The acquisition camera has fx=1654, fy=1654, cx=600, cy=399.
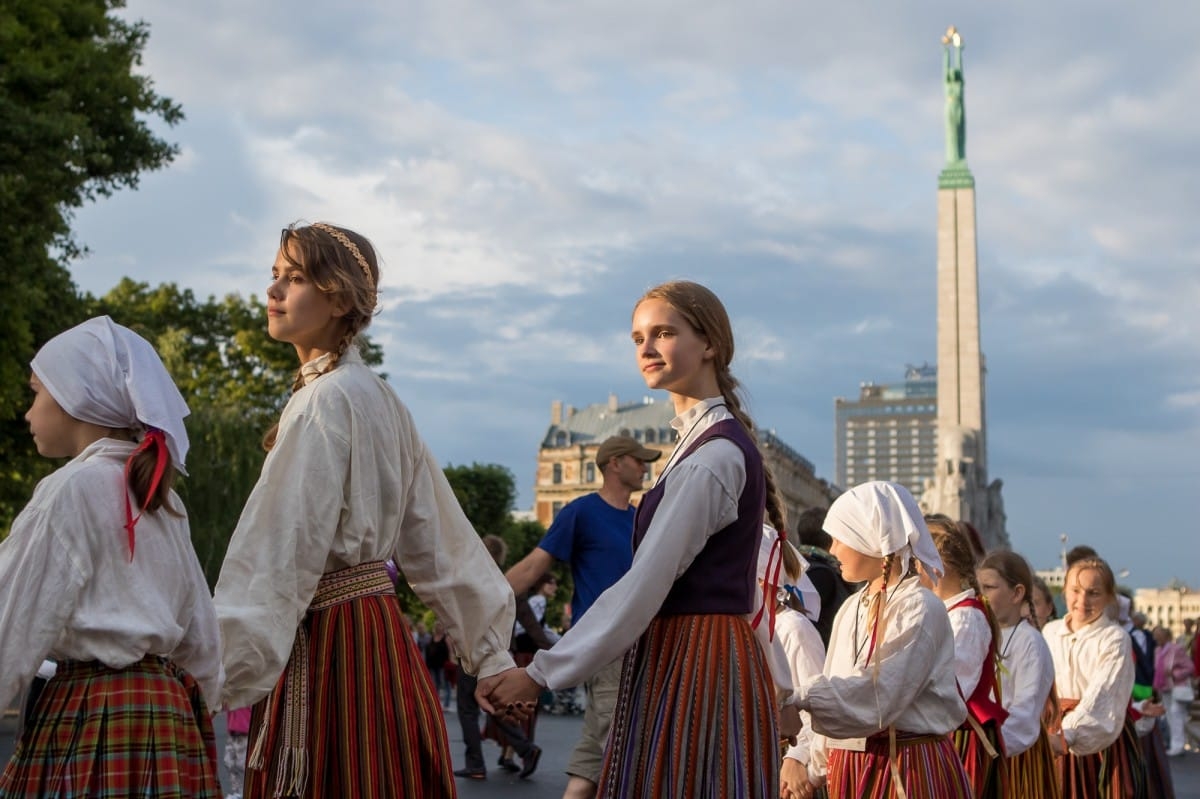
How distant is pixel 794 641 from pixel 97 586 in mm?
3264

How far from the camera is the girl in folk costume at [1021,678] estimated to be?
285 inches

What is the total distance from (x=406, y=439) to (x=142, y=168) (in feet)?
68.0

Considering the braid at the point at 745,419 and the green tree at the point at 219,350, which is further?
the green tree at the point at 219,350

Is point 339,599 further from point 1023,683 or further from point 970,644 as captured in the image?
point 1023,683

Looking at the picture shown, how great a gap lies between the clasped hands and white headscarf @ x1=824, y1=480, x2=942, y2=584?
161 centimetres

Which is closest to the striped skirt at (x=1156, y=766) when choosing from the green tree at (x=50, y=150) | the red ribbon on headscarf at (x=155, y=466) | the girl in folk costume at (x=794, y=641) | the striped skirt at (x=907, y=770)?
the girl in folk costume at (x=794, y=641)

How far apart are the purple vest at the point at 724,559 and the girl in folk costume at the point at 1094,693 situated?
4.65 m

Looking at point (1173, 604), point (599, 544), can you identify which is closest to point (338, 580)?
point (599, 544)

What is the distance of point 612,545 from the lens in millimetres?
9023

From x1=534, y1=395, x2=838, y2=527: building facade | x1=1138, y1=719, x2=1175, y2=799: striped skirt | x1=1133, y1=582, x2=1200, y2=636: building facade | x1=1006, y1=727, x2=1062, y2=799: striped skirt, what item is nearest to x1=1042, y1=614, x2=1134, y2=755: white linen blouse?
x1=1006, y1=727, x2=1062, y2=799: striped skirt

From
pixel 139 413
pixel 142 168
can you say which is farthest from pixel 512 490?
pixel 139 413

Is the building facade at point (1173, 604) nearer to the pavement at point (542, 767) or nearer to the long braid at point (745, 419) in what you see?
the pavement at point (542, 767)

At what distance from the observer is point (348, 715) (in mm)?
4320

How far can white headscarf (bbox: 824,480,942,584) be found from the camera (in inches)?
225
